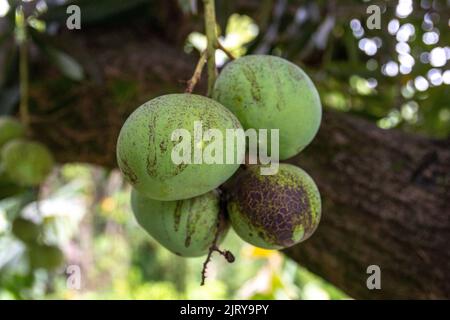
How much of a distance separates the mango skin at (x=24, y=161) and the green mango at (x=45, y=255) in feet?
0.95

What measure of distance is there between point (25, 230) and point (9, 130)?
35 cm

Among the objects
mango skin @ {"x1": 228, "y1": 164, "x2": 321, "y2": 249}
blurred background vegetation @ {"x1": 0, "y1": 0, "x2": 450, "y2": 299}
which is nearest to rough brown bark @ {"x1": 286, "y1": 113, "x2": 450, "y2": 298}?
blurred background vegetation @ {"x1": 0, "y1": 0, "x2": 450, "y2": 299}

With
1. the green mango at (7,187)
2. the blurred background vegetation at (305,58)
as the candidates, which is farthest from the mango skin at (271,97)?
the green mango at (7,187)

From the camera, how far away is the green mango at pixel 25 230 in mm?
1844

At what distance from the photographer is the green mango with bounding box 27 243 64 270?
6.16 feet

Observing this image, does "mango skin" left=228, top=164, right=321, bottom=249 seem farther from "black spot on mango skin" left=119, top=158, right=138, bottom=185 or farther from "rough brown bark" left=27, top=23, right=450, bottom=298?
"rough brown bark" left=27, top=23, right=450, bottom=298

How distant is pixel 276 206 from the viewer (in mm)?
894

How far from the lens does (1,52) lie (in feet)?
6.41

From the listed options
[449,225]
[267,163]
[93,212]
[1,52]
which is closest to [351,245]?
[449,225]

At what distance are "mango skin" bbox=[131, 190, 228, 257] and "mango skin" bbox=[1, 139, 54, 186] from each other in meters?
0.80

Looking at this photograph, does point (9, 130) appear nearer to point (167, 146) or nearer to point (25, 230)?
point (25, 230)

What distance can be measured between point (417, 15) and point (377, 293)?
Answer: 46.5 inches

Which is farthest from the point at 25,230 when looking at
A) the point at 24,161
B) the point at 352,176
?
the point at 352,176

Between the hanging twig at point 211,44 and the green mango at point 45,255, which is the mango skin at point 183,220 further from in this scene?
the green mango at point 45,255
